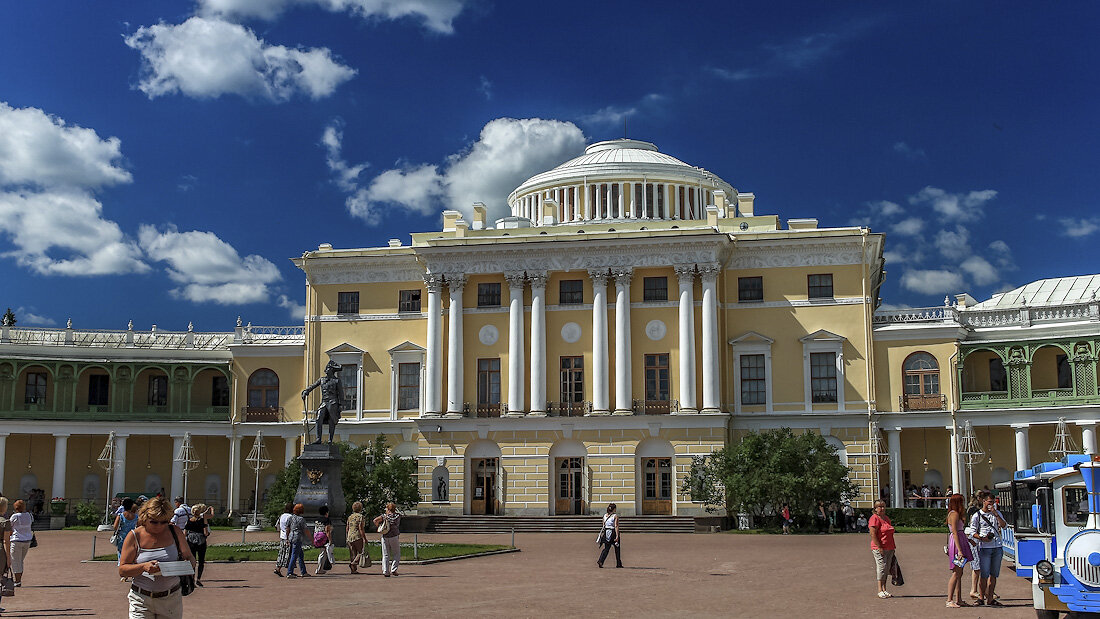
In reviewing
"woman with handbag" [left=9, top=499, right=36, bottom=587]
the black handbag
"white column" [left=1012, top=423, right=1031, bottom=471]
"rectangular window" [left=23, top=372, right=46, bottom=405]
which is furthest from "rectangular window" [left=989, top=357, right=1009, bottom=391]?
the black handbag

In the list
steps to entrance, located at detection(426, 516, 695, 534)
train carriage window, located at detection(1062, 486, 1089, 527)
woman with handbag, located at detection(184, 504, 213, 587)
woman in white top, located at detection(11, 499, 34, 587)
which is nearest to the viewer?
train carriage window, located at detection(1062, 486, 1089, 527)

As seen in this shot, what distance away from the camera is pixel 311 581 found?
23.5 metres

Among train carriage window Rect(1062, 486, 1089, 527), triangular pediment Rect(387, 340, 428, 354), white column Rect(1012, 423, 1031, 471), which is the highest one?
triangular pediment Rect(387, 340, 428, 354)

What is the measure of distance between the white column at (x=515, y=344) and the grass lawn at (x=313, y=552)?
18.6 meters

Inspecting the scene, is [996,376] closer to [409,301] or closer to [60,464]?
[409,301]

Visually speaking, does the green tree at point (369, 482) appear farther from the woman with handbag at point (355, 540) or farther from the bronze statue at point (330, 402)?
the woman with handbag at point (355, 540)

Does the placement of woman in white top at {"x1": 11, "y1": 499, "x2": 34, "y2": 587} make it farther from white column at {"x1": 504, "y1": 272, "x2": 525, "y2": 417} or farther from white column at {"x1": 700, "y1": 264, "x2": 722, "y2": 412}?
white column at {"x1": 700, "y1": 264, "x2": 722, "y2": 412}

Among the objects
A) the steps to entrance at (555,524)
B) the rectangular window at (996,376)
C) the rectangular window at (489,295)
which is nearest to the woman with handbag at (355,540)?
the steps to entrance at (555,524)

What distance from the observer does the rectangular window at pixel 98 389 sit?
61.1m

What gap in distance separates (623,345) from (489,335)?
21.9 ft

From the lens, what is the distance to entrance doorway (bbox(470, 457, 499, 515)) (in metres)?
53.1

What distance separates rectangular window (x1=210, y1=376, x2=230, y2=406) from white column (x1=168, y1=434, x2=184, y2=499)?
3.40 metres

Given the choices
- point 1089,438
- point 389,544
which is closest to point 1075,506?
point 389,544

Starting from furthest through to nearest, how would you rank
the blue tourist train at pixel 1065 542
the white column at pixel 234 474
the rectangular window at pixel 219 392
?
the rectangular window at pixel 219 392 < the white column at pixel 234 474 < the blue tourist train at pixel 1065 542
